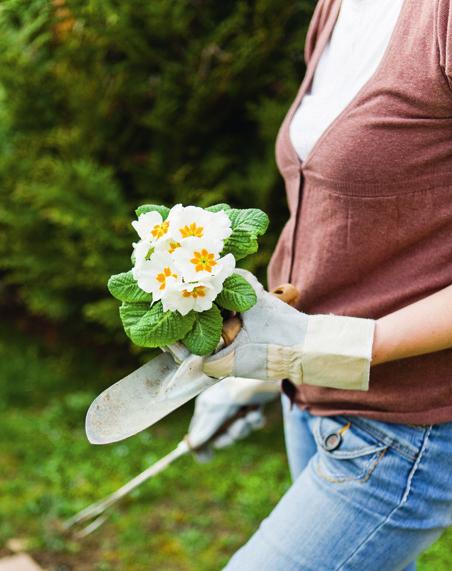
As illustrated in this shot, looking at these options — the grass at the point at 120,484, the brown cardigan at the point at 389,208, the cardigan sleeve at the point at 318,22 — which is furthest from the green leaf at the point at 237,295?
the grass at the point at 120,484

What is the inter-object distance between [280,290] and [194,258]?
0.30 metres

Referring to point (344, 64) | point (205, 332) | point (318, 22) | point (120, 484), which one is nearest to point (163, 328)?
point (205, 332)

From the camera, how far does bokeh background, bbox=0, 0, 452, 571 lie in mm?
3297

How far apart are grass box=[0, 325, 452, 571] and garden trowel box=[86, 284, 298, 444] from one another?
1.74 meters

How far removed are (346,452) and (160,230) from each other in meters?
0.57

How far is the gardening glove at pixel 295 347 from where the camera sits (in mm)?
1505

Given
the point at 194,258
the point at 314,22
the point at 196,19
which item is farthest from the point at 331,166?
the point at 196,19

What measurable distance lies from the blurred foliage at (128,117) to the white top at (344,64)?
5.31 feet

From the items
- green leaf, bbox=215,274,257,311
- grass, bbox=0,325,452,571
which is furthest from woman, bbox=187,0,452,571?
grass, bbox=0,325,452,571

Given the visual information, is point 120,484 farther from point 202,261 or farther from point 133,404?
point 202,261

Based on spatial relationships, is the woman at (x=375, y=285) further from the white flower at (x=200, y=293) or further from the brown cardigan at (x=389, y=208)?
the white flower at (x=200, y=293)

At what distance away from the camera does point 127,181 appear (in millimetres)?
3814

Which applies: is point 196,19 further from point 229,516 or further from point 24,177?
point 229,516

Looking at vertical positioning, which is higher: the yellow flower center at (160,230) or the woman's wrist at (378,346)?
the yellow flower center at (160,230)
